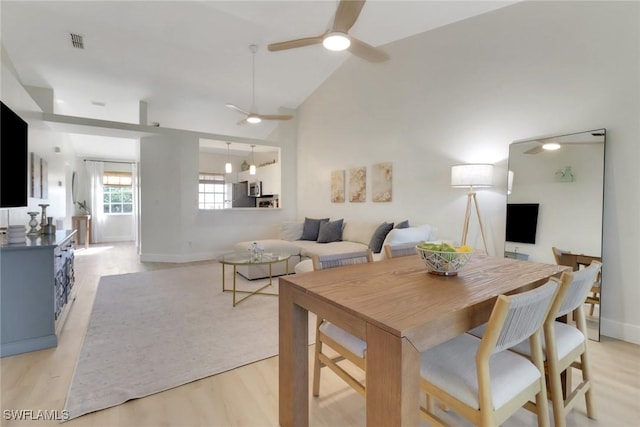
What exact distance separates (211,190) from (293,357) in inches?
321

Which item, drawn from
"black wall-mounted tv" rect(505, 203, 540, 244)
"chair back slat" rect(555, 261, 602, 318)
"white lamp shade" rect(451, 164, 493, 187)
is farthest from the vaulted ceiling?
"chair back slat" rect(555, 261, 602, 318)

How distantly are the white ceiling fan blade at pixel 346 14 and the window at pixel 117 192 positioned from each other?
8453 millimetres

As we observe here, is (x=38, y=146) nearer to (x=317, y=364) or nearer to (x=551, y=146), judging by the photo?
(x=317, y=364)

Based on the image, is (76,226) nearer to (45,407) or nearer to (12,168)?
(12,168)

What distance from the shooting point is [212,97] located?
577 centimetres

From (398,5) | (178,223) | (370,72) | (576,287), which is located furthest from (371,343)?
(178,223)

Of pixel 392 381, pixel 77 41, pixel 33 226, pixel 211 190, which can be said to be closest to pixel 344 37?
pixel 392 381

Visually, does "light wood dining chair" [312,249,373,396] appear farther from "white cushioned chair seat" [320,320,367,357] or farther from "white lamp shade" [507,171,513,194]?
"white lamp shade" [507,171,513,194]

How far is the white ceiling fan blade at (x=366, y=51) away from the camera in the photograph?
2.83m

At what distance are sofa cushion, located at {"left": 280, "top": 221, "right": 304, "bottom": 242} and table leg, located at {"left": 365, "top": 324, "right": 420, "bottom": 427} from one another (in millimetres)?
4625

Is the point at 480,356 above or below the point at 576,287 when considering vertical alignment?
below

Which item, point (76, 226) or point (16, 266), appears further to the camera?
point (76, 226)

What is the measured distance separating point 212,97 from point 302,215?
305 centimetres

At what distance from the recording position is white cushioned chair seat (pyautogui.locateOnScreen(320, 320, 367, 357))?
4.54 feet
